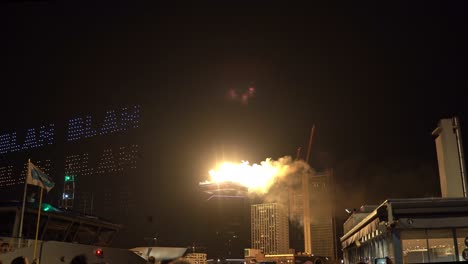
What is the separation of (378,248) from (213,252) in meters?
86.0

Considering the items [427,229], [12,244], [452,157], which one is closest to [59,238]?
[12,244]

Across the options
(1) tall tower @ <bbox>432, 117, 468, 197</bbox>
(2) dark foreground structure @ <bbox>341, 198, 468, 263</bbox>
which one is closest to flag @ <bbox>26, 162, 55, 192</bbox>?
(2) dark foreground structure @ <bbox>341, 198, 468, 263</bbox>

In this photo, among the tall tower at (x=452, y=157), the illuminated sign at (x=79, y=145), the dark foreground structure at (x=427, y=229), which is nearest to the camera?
the dark foreground structure at (x=427, y=229)

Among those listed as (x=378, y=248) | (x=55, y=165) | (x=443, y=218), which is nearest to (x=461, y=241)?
(x=443, y=218)

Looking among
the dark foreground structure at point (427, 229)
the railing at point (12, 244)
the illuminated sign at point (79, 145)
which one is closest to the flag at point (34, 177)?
the railing at point (12, 244)

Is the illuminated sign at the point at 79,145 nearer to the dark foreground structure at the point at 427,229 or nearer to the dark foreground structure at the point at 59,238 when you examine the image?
the dark foreground structure at the point at 59,238

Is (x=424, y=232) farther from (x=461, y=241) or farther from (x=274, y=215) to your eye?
(x=274, y=215)

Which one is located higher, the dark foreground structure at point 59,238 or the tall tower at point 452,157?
the tall tower at point 452,157

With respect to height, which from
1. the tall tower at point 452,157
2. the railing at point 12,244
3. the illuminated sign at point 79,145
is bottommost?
the railing at point 12,244

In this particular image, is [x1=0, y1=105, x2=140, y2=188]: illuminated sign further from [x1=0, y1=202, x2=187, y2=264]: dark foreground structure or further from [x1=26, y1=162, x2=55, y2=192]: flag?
[x1=26, y1=162, x2=55, y2=192]: flag

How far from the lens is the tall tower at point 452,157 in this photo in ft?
136

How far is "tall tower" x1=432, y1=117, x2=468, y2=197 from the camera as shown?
1635 inches

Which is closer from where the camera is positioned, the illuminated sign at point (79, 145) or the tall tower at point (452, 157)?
the tall tower at point (452, 157)

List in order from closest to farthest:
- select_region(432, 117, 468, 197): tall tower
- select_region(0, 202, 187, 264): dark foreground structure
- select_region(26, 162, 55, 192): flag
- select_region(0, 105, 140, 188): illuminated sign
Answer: select_region(26, 162, 55, 192): flag → select_region(0, 202, 187, 264): dark foreground structure → select_region(432, 117, 468, 197): tall tower → select_region(0, 105, 140, 188): illuminated sign
